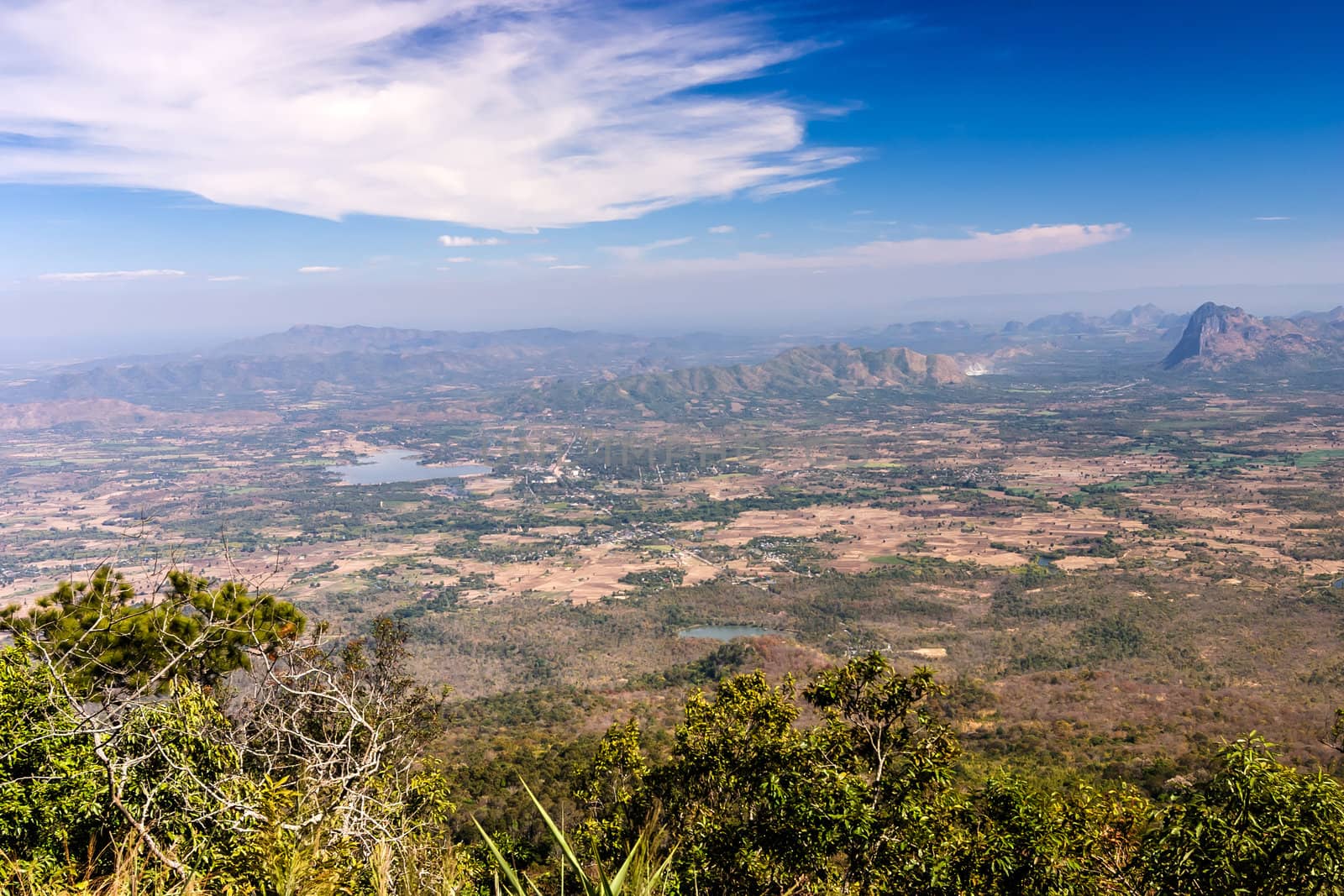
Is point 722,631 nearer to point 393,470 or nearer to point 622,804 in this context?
point 622,804

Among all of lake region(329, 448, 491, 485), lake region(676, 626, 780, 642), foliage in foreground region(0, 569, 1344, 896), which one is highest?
foliage in foreground region(0, 569, 1344, 896)

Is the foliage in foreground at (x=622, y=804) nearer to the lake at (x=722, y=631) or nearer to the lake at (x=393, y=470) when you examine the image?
the lake at (x=722, y=631)

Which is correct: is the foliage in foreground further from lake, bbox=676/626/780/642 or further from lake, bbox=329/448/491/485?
lake, bbox=329/448/491/485

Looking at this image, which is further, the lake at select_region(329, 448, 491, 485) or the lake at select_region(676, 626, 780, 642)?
the lake at select_region(329, 448, 491, 485)

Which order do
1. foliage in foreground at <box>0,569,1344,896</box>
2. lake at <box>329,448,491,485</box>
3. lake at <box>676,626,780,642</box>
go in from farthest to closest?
lake at <box>329,448,491,485</box>, lake at <box>676,626,780,642</box>, foliage in foreground at <box>0,569,1344,896</box>

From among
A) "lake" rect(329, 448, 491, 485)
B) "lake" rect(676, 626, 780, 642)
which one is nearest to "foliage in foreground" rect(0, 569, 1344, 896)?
"lake" rect(676, 626, 780, 642)

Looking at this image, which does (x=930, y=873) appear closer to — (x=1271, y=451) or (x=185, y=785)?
(x=185, y=785)
